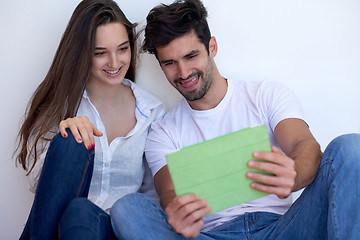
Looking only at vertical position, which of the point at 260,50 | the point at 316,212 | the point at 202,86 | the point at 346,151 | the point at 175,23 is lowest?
the point at 316,212

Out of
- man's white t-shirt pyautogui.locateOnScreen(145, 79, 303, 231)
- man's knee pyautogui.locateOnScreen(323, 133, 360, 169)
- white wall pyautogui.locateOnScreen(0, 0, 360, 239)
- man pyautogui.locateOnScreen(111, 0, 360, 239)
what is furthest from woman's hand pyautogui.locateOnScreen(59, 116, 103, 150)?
man's knee pyautogui.locateOnScreen(323, 133, 360, 169)

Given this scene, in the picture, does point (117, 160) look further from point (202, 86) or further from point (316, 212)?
point (316, 212)

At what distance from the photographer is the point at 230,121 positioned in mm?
1645

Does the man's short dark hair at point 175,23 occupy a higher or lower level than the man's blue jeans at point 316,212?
higher

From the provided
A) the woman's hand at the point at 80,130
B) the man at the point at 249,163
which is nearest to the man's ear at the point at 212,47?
the man at the point at 249,163

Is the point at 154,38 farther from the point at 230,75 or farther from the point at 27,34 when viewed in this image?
the point at 27,34

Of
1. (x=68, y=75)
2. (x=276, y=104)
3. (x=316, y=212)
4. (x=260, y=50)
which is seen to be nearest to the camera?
(x=316, y=212)

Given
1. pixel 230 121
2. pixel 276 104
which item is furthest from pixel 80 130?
pixel 276 104

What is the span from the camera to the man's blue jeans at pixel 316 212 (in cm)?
113

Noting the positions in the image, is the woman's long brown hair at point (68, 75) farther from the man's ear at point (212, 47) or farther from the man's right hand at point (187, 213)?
the man's right hand at point (187, 213)

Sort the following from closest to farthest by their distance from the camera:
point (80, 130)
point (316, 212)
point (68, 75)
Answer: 1. point (316, 212)
2. point (80, 130)
3. point (68, 75)

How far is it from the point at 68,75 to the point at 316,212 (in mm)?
1108

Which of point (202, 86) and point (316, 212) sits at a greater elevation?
point (202, 86)

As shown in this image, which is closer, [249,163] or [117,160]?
[249,163]
